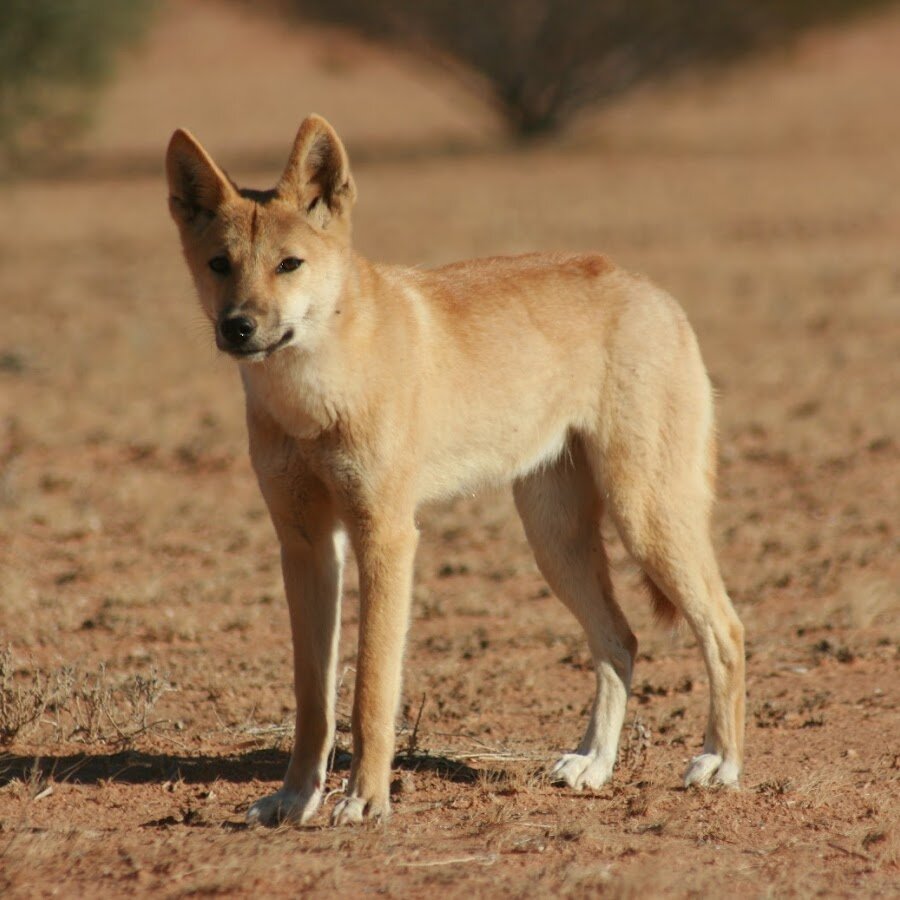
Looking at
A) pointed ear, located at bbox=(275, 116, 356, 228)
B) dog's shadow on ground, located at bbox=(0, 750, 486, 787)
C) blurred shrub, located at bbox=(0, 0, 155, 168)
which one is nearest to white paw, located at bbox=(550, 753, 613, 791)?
dog's shadow on ground, located at bbox=(0, 750, 486, 787)

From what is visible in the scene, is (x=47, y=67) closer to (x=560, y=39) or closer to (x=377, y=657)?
(x=560, y=39)

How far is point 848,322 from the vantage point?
43.3ft

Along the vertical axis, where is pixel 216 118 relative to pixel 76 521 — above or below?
above

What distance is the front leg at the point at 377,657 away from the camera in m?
4.46

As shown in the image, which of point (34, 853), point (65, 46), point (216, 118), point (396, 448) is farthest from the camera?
point (216, 118)

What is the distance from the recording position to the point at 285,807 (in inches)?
180

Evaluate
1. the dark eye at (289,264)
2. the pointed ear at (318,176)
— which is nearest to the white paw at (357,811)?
the dark eye at (289,264)

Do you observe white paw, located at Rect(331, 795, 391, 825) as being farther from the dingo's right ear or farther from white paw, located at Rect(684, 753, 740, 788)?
the dingo's right ear

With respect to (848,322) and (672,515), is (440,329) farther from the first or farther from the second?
(848,322)

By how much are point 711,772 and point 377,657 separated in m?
1.26

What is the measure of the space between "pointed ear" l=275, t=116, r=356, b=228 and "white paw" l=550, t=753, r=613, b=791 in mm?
2007

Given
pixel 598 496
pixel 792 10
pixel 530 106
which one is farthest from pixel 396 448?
pixel 792 10

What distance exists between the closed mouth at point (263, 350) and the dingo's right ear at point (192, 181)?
0.52m

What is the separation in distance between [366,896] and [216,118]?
32.7m
